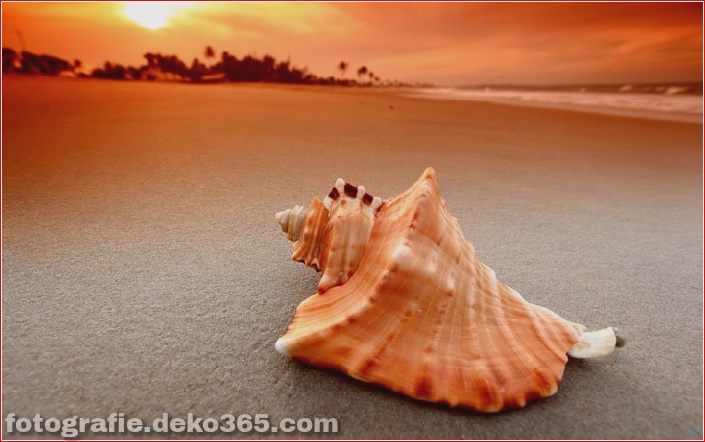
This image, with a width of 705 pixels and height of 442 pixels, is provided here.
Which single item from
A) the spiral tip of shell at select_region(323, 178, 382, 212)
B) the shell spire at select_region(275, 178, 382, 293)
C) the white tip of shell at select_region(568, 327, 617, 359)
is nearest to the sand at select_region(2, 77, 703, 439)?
the white tip of shell at select_region(568, 327, 617, 359)

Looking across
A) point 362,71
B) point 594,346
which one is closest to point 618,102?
point 594,346

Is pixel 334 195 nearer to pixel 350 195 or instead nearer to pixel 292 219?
pixel 350 195

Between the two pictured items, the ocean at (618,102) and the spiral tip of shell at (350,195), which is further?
the ocean at (618,102)

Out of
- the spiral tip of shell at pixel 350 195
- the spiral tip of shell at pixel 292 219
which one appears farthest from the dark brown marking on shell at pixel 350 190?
the spiral tip of shell at pixel 292 219

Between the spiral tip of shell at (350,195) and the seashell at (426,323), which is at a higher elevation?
the spiral tip of shell at (350,195)

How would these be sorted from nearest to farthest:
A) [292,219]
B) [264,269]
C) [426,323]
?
[426,323]
[292,219]
[264,269]

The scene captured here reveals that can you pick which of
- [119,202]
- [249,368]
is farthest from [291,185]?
[249,368]

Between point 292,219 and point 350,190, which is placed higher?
point 350,190

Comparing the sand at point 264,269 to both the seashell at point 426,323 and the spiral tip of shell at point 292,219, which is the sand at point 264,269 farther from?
the spiral tip of shell at point 292,219
